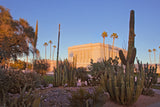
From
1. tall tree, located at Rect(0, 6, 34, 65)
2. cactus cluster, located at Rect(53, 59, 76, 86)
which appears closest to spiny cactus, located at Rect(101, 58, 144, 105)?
cactus cluster, located at Rect(53, 59, 76, 86)

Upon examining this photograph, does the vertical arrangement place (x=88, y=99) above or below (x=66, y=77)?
below

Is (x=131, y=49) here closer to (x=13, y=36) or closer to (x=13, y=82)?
(x=13, y=82)

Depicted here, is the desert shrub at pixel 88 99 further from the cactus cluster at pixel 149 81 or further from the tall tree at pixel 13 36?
the tall tree at pixel 13 36

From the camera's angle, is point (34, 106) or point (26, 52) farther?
point (26, 52)

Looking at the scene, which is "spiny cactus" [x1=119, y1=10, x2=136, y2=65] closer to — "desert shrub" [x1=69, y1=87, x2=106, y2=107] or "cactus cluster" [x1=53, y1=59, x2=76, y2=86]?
"cactus cluster" [x1=53, y1=59, x2=76, y2=86]

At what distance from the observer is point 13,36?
2166cm

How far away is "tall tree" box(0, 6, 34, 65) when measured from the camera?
20.8m

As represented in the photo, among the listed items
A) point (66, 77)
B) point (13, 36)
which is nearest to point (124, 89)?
point (66, 77)

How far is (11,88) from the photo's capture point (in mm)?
6383

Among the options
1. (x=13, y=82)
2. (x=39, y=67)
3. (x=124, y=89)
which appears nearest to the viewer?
(x=124, y=89)

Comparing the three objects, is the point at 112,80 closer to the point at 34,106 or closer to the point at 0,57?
the point at 34,106

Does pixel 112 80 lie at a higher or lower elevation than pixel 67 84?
higher

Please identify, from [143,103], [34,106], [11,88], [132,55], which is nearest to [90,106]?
[34,106]

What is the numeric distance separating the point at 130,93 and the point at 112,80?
77cm
